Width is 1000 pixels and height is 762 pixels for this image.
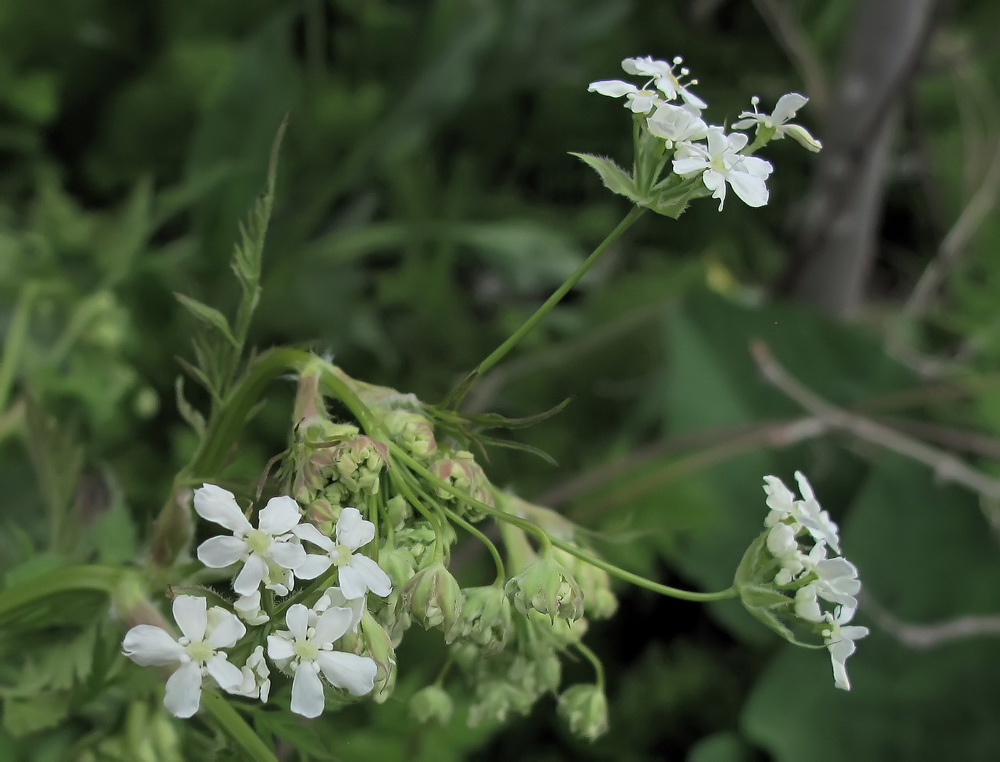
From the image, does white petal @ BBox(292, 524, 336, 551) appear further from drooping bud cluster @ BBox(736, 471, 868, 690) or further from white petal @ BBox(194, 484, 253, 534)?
drooping bud cluster @ BBox(736, 471, 868, 690)

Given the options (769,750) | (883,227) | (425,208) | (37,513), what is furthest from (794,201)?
(37,513)

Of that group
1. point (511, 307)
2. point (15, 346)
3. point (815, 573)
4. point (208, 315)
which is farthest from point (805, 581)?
point (511, 307)

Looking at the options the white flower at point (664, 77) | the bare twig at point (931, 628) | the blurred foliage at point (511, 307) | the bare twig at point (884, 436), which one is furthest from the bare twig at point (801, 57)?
the white flower at point (664, 77)

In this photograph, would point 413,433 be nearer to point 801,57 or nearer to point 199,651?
point 199,651

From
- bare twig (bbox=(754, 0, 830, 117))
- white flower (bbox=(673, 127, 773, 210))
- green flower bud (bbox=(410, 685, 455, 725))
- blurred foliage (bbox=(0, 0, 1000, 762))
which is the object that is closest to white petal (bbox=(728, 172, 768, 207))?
white flower (bbox=(673, 127, 773, 210))

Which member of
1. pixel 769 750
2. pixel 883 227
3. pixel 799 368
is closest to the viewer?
pixel 769 750

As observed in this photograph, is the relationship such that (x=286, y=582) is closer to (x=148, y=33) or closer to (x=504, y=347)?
(x=504, y=347)

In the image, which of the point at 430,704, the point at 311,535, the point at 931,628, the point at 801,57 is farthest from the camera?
the point at 801,57
